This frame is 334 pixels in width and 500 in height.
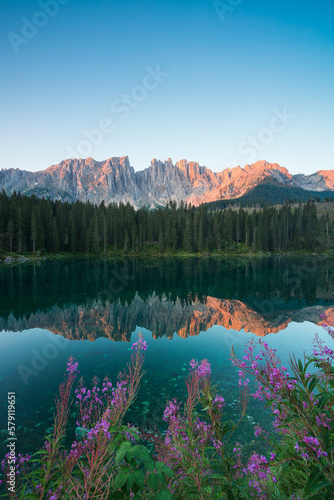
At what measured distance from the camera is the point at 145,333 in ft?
68.3

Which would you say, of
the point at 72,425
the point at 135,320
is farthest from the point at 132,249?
the point at 72,425

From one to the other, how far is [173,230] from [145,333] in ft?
297

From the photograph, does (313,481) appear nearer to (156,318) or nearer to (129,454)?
(129,454)

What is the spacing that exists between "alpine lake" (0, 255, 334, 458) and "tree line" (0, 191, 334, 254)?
63178mm

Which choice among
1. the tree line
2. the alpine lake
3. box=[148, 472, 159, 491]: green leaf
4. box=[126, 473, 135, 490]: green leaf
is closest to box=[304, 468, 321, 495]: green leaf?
the alpine lake

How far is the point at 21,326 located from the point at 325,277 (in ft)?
171

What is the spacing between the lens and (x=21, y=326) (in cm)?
2131

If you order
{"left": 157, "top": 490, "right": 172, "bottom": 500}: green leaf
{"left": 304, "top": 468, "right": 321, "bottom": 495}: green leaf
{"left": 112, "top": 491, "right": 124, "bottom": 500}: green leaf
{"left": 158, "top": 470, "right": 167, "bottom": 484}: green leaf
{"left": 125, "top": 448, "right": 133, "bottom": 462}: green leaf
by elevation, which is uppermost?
{"left": 125, "top": 448, "right": 133, "bottom": 462}: green leaf

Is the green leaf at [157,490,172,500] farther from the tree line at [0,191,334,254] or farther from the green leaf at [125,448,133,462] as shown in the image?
the tree line at [0,191,334,254]

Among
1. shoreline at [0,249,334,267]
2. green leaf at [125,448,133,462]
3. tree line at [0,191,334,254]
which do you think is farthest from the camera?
tree line at [0,191,334,254]

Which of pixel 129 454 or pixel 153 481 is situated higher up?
pixel 129 454

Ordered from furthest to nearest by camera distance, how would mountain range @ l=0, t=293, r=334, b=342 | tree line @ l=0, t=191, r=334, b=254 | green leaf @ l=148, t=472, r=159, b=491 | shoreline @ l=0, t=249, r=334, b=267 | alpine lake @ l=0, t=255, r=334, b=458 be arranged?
tree line @ l=0, t=191, r=334, b=254, shoreline @ l=0, t=249, r=334, b=267, mountain range @ l=0, t=293, r=334, b=342, alpine lake @ l=0, t=255, r=334, b=458, green leaf @ l=148, t=472, r=159, b=491

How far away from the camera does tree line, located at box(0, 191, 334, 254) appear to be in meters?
103

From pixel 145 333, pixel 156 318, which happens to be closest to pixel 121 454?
pixel 145 333
